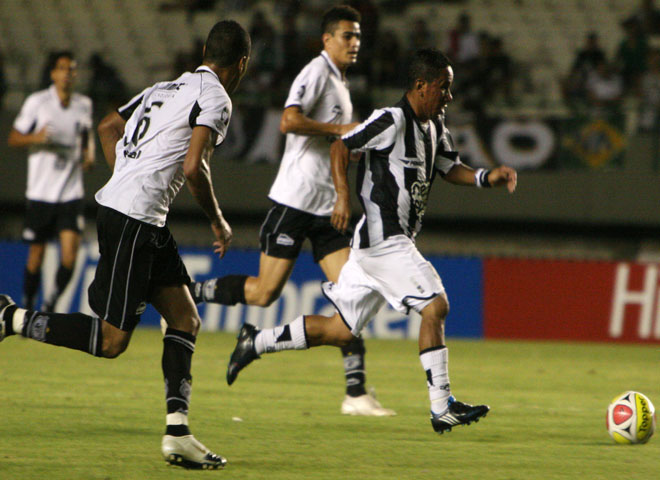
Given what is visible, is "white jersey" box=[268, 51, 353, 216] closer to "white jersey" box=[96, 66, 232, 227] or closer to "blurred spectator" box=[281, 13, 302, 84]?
"white jersey" box=[96, 66, 232, 227]

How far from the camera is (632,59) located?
1527 cm

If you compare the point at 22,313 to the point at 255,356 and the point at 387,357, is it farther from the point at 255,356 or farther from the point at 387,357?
the point at 387,357

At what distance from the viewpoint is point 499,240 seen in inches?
617

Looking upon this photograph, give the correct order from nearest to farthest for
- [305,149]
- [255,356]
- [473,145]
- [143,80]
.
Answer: [255,356]
[305,149]
[473,145]
[143,80]

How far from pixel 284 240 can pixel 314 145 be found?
0.65 m

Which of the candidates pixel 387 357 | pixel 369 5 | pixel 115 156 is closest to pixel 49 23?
pixel 369 5

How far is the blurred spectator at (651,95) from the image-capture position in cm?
1413

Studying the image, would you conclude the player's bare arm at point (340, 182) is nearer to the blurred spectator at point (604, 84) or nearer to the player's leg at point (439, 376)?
the player's leg at point (439, 376)

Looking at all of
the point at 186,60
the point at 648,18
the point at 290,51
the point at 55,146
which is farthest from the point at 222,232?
the point at 648,18

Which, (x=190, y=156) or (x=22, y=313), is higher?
(x=190, y=156)

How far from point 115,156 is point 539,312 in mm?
7660

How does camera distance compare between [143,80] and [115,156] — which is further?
[143,80]

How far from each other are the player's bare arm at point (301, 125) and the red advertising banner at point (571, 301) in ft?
18.6

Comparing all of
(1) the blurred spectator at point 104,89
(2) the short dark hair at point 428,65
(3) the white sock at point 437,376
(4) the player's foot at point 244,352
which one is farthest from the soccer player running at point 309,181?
(1) the blurred spectator at point 104,89
